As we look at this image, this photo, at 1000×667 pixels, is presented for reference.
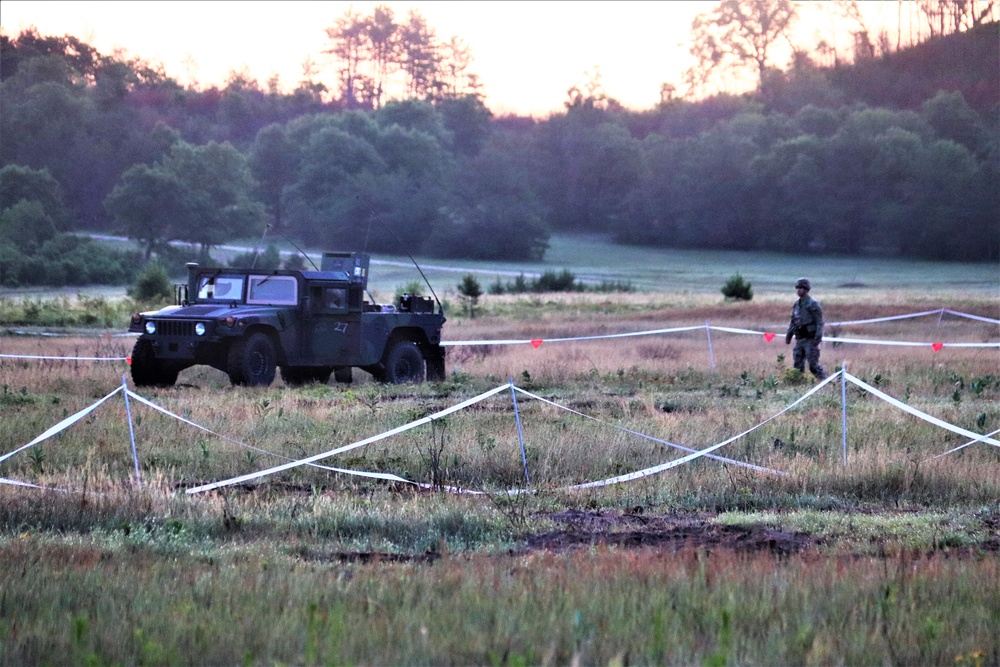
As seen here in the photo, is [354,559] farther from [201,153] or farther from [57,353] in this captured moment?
[201,153]

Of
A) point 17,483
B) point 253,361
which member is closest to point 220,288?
point 253,361

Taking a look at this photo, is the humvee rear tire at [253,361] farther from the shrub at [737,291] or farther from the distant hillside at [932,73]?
the distant hillside at [932,73]

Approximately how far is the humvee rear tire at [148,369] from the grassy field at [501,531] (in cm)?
54

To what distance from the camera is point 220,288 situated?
61.5ft

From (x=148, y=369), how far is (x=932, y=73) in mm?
85651

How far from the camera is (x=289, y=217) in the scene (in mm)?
84500

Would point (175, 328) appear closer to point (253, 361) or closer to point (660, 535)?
point (253, 361)

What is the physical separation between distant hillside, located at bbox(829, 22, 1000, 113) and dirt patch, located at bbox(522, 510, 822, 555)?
67.9 meters

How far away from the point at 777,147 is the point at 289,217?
32.8 m

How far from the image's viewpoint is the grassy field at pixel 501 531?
579 centimetres

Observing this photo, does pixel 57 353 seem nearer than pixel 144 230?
Yes

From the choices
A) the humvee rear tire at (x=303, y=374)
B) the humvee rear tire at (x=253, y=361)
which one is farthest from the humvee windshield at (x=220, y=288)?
the humvee rear tire at (x=303, y=374)

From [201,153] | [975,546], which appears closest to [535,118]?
Answer: [201,153]

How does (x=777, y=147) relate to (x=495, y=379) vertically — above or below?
above
